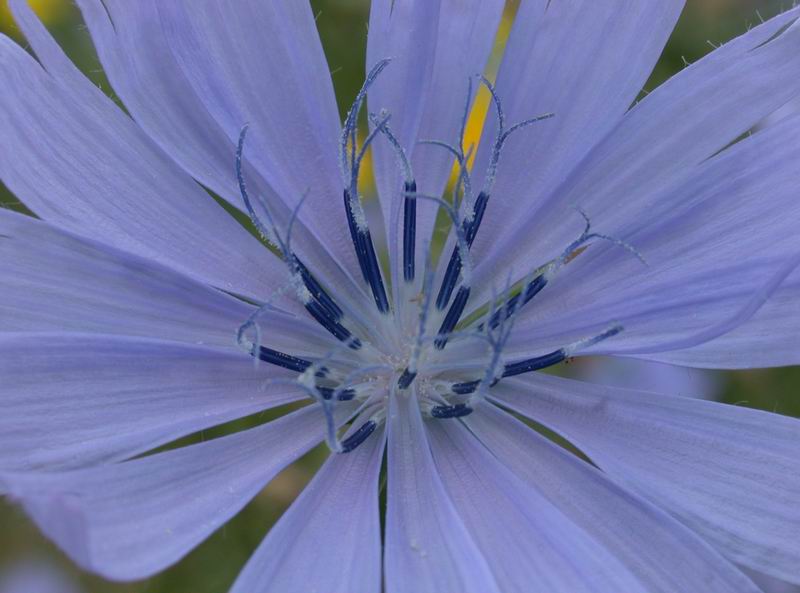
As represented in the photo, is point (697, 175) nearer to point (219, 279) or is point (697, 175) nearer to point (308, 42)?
point (308, 42)

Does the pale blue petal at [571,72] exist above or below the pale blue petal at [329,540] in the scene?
above

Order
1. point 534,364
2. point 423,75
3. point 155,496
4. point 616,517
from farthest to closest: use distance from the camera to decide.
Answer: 1. point 423,75
2. point 534,364
3. point 616,517
4. point 155,496

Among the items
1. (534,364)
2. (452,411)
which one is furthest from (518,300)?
Result: (452,411)

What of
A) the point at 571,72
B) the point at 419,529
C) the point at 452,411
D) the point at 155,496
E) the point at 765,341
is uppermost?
the point at 571,72

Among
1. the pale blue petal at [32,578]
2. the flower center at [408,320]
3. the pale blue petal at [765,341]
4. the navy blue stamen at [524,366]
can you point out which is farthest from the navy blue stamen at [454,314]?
the pale blue petal at [32,578]

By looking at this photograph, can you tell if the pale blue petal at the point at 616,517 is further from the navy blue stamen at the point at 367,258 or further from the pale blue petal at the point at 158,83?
the pale blue petal at the point at 158,83

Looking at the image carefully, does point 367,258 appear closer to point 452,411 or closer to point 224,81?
point 452,411
